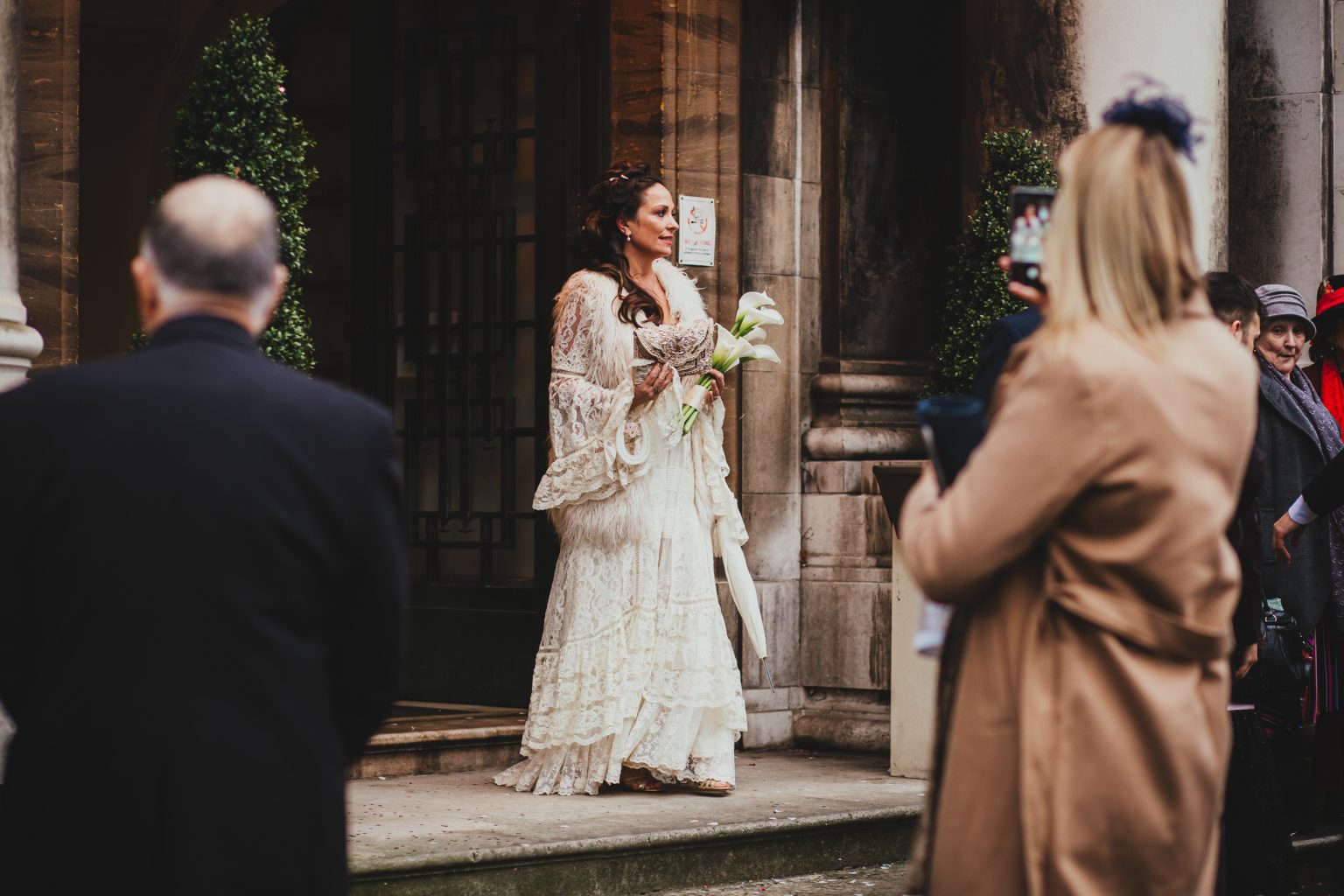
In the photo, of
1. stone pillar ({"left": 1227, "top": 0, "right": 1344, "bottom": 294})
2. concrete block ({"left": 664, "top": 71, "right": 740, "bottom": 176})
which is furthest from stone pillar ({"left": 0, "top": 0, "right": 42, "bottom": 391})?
stone pillar ({"left": 1227, "top": 0, "right": 1344, "bottom": 294})

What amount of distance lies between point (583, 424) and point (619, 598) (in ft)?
2.21

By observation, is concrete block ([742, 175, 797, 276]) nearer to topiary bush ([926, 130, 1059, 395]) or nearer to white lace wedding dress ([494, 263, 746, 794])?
topiary bush ([926, 130, 1059, 395])

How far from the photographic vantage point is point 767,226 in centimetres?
898

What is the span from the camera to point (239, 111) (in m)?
6.04

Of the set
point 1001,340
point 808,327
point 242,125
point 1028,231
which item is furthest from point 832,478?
point 1028,231

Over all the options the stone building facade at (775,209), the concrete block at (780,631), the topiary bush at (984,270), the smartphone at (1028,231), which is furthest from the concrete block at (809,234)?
the smartphone at (1028,231)

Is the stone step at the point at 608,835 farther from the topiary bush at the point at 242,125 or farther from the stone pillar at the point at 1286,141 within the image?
the stone pillar at the point at 1286,141

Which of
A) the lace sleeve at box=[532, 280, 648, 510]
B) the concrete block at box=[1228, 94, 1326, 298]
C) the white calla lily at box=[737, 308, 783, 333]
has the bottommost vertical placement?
the lace sleeve at box=[532, 280, 648, 510]

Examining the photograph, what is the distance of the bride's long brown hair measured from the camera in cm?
732

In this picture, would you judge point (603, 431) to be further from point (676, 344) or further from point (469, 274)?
point (469, 274)

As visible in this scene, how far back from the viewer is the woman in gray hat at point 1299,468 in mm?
7000

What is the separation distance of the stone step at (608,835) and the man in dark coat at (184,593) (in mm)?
3107

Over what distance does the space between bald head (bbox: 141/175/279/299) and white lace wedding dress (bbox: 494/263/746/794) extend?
438 cm

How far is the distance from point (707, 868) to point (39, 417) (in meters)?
4.27
